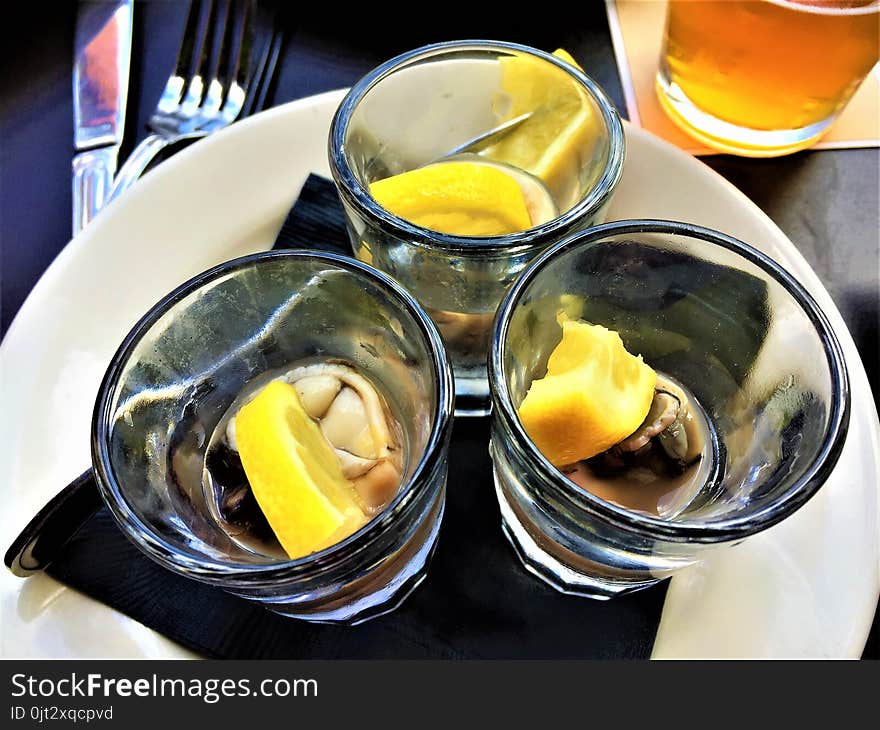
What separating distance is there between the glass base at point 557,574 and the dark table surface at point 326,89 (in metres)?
0.36

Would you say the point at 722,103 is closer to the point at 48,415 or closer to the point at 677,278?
the point at 677,278

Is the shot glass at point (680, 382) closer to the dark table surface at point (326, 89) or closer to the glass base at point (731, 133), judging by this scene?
the dark table surface at point (326, 89)

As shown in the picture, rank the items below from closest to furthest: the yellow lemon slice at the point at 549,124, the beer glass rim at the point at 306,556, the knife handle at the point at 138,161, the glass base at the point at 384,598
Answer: the beer glass rim at the point at 306,556, the glass base at the point at 384,598, the yellow lemon slice at the point at 549,124, the knife handle at the point at 138,161

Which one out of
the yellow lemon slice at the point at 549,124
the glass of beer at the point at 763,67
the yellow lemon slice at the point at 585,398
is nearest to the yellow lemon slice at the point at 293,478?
the yellow lemon slice at the point at 585,398

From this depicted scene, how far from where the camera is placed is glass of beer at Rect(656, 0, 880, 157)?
71cm

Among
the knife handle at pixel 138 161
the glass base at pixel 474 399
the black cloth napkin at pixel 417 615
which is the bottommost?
the black cloth napkin at pixel 417 615

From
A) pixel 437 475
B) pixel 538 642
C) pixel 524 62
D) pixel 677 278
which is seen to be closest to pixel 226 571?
pixel 437 475

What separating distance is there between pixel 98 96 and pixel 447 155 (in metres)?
0.47

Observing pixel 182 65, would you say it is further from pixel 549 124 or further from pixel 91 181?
pixel 549 124

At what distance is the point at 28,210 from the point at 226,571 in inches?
25.5

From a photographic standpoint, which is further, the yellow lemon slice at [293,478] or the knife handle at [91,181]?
the knife handle at [91,181]

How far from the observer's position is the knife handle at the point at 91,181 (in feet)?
2.68

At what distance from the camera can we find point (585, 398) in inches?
18.7

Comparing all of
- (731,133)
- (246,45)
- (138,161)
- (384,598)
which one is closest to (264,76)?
(246,45)
